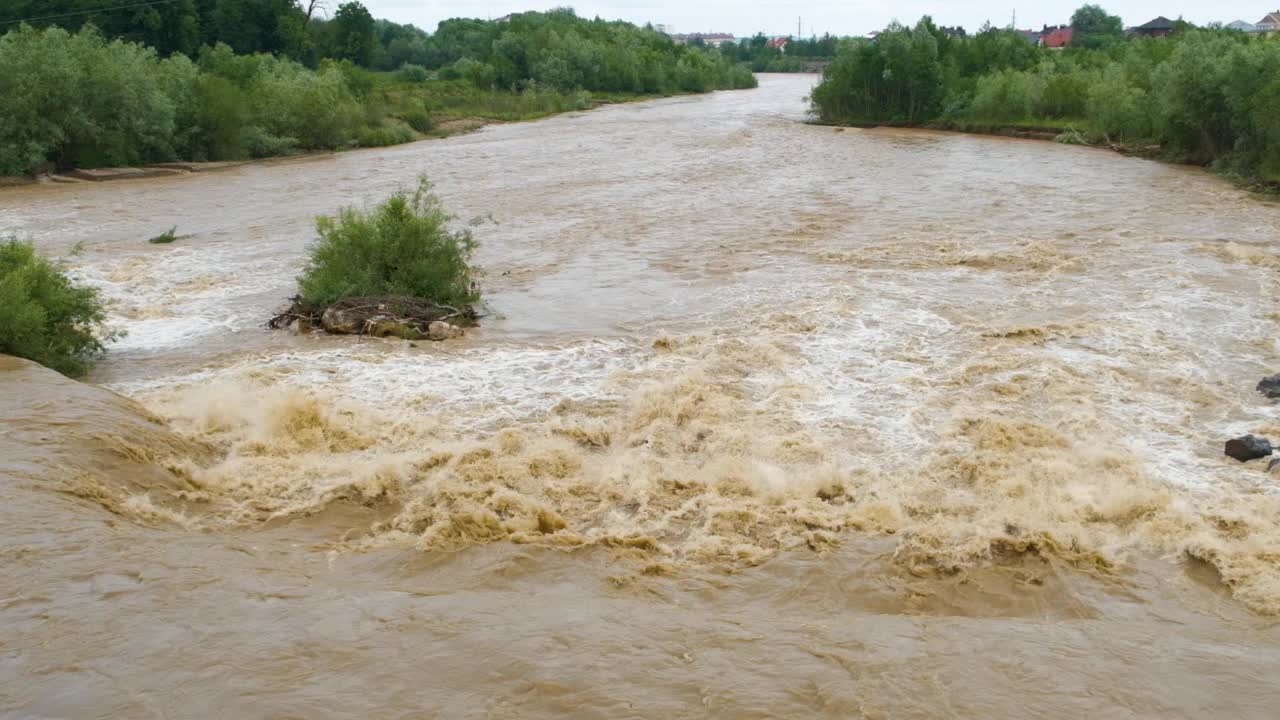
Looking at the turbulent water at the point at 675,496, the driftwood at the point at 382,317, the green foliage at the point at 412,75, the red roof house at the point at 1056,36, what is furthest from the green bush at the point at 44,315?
the red roof house at the point at 1056,36

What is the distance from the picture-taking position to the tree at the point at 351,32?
71125 mm

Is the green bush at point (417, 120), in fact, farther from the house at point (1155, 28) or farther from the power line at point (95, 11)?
the house at point (1155, 28)

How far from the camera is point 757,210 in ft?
77.3

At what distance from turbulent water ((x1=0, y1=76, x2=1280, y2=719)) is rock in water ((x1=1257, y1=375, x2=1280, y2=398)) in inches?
4.8

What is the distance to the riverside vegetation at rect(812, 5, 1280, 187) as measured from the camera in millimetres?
27547

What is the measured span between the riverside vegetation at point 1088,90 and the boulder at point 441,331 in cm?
2120

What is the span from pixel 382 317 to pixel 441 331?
0.81m

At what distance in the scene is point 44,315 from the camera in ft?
37.3

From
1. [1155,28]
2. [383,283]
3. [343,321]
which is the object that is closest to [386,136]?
[383,283]

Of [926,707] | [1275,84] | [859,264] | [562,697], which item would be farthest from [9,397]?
[1275,84]

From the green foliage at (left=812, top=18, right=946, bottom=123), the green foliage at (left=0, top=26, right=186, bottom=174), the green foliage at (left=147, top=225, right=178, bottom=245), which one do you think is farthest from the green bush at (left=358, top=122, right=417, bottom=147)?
the green foliage at (left=147, top=225, right=178, bottom=245)

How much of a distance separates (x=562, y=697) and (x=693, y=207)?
64.2 ft

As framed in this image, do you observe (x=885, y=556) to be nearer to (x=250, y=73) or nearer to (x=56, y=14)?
(x=250, y=73)

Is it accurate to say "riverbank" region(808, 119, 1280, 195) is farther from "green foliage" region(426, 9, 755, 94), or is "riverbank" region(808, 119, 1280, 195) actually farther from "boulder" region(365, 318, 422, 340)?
"green foliage" region(426, 9, 755, 94)
